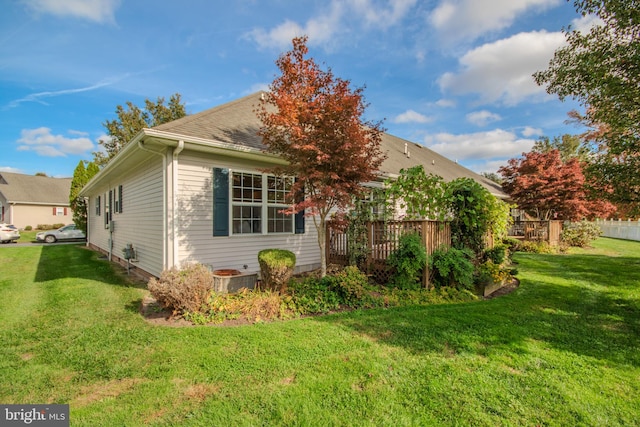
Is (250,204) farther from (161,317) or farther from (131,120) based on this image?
(131,120)

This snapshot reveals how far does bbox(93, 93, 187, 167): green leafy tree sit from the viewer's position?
24.4m

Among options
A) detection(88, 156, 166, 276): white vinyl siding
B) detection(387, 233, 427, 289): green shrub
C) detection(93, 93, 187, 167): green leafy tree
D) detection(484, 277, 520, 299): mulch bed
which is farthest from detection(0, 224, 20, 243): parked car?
detection(484, 277, 520, 299): mulch bed

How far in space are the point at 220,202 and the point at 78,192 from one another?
58.4 feet

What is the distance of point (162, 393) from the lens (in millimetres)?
2621

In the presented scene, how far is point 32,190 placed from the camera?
2986 centimetres

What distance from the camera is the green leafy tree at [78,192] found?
18.6 metres

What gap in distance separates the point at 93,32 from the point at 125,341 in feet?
26.6

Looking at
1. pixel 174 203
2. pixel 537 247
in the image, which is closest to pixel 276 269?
pixel 174 203

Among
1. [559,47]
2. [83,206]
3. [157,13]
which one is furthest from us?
[83,206]

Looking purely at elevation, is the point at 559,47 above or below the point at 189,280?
above

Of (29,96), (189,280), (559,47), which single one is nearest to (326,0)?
(559,47)

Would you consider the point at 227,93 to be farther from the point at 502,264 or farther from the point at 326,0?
the point at 502,264

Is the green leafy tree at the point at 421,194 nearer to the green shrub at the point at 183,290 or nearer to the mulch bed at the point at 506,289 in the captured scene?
the mulch bed at the point at 506,289

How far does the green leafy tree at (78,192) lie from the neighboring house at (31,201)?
1473 centimetres
